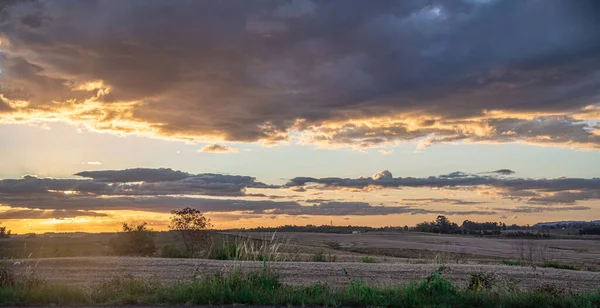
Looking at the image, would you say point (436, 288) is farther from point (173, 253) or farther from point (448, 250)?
point (448, 250)

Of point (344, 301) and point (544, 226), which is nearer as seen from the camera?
point (344, 301)

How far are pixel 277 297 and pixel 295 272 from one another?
36.2 feet

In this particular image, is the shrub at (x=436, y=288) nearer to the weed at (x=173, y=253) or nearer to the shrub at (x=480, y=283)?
the shrub at (x=480, y=283)

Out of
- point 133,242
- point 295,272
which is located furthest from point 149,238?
point 295,272

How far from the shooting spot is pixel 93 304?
37.5 feet

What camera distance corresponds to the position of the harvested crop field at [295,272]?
2045 centimetres

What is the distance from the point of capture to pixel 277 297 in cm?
1175

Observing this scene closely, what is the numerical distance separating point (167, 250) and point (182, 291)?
882 inches

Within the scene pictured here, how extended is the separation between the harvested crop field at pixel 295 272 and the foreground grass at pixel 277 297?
707cm

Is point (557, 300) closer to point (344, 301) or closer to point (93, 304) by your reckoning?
point (344, 301)

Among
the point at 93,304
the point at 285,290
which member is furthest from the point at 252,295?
the point at 93,304

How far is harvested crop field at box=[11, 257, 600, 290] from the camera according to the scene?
2045 centimetres

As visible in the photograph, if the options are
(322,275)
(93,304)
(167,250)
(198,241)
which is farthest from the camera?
(198,241)

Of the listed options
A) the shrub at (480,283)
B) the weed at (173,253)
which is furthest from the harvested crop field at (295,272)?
the weed at (173,253)
